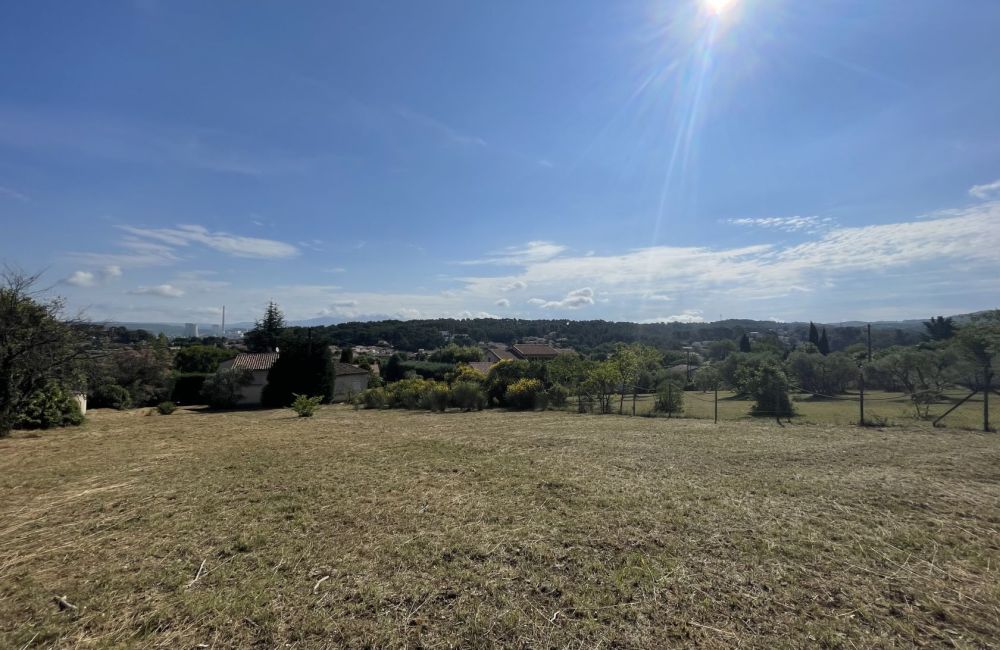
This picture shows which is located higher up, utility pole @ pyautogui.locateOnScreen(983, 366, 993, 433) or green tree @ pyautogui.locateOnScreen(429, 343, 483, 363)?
utility pole @ pyautogui.locateOnScreen(983, 366, 993, 433)

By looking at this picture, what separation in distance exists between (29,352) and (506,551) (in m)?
14.8

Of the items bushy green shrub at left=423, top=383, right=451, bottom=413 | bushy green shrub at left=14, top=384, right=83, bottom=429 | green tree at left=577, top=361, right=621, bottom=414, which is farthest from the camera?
bushy green shrub at left=423, top=383, right=451, bottom=413

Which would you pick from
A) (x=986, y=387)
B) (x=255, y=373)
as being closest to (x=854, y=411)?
(x=986, y=387)

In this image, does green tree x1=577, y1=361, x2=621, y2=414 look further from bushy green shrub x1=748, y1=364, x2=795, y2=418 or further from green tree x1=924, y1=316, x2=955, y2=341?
green tree x1=924, y1=316, x2=955, y2=341

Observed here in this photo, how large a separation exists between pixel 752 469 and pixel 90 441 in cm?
1532

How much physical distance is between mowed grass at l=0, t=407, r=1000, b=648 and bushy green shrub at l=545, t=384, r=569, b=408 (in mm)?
11675

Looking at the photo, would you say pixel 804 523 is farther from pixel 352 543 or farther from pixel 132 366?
pixel 132 366

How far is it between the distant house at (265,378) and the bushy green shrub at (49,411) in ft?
43.2

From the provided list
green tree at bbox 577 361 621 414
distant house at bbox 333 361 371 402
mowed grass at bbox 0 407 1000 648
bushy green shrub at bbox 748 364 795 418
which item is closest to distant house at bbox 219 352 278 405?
distant house at bbox 333 361 371 402

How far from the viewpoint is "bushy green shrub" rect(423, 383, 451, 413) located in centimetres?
2047

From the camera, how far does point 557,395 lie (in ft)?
65.5

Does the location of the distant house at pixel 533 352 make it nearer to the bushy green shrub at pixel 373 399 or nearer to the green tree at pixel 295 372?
the green tree at pixel 295 372

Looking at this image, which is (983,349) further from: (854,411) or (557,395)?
(557,395)

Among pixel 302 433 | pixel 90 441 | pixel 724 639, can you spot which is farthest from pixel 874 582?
pixel 90 441
